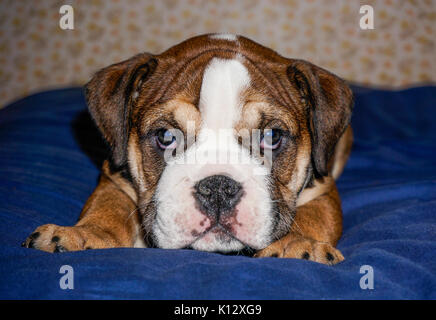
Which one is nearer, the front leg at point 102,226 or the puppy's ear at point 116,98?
the front leg at point 102,226

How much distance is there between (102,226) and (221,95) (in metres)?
0.96

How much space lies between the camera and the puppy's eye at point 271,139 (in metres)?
2.63

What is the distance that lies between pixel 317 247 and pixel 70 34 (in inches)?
265

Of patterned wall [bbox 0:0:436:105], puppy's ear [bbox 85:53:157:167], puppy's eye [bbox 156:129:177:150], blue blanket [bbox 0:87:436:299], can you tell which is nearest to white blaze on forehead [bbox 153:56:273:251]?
puppy's eye [bbox 156:129:177:150]

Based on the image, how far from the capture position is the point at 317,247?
2.25 m

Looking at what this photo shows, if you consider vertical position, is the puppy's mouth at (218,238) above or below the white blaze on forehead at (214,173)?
below

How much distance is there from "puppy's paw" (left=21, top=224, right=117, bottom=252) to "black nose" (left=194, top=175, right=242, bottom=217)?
553 mm

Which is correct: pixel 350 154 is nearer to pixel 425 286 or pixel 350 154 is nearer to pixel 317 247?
pixel 317 247

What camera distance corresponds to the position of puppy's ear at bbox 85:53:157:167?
276 cm

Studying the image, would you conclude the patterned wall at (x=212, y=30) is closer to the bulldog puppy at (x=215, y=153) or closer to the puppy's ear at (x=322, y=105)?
the bulldog puppy at (x=215, y=153)

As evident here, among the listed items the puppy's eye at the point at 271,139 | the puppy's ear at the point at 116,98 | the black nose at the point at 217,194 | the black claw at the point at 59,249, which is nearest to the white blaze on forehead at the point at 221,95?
the puppy's eye at the point at 271,139

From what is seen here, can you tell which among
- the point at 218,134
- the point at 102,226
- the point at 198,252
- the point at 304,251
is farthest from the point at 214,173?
the point at 102,226

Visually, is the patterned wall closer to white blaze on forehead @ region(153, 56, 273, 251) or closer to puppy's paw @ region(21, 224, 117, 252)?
white blaze on forehead @ region(153, 56, 273, 251)

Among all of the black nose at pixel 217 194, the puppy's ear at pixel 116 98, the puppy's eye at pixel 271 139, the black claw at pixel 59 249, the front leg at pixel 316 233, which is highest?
the puppy's ear at pixel 116 98
